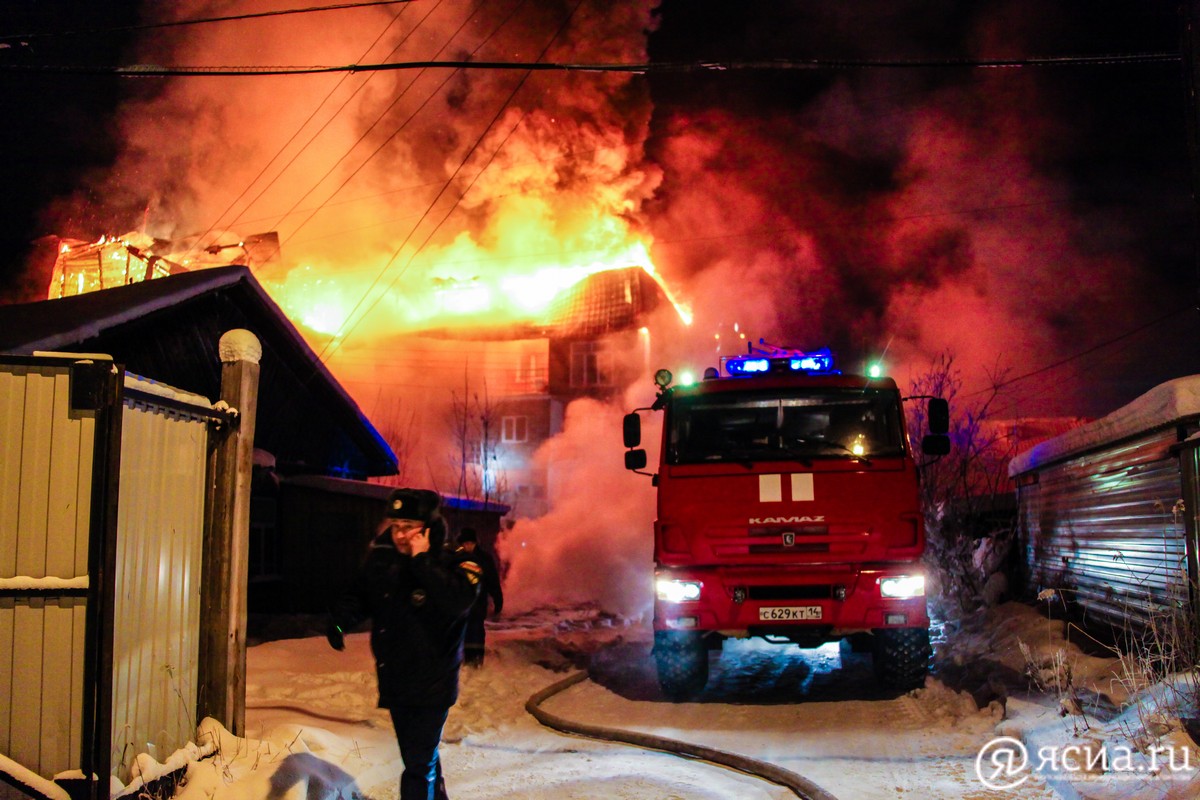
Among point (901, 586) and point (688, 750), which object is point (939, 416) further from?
point (688, 750)

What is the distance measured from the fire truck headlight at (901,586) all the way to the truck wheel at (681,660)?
1765 millimetres

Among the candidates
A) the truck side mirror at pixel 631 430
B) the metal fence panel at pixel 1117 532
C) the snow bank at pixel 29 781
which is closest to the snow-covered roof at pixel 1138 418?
the metal fence panel at pixel 1117 532

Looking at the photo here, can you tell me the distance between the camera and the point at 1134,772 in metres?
4.95

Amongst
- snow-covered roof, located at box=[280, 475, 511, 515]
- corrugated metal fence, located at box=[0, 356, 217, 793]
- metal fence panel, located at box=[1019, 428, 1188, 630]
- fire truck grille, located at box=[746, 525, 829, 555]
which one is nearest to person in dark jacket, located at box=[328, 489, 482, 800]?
corrugated metal fence, located at box=[0, 356, 217, 793]

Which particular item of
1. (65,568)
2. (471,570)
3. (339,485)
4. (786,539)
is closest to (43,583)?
(65,568)

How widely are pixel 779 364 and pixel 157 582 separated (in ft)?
22.1

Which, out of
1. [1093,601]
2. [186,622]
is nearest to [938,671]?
[1093,601]

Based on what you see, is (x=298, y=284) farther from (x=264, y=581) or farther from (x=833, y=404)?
(x=833, y=404)

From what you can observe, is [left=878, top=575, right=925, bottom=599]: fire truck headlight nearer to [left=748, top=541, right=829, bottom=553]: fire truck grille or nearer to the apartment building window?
[left=748, top=541, right=829, bottom=553]: fire truck grille

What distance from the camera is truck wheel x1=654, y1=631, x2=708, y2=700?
27.6 feet

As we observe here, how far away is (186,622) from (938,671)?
7.80 metres

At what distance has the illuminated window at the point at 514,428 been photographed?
4688cm

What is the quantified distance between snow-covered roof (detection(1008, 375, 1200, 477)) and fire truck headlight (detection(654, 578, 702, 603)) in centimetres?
425

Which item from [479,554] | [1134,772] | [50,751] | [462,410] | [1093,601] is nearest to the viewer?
[50,751]
